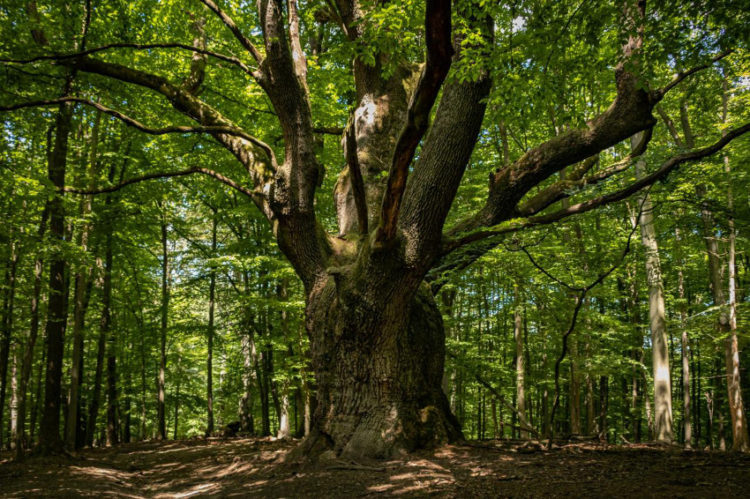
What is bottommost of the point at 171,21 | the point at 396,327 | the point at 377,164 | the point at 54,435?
the point at 54,435

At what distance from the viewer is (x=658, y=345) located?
802 centimetres

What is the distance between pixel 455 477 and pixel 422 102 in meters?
3.19

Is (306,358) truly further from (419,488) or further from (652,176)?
(652,176)

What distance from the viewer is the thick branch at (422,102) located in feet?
7.99

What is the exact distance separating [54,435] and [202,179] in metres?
7.35

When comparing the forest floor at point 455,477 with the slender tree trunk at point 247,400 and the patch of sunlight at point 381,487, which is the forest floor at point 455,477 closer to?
the patch of sunlight at point 381,487

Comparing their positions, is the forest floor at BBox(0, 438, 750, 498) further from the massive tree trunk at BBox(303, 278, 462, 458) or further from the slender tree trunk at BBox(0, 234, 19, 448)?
the slender tree trunk at BBox(0, 234, 19, 448)

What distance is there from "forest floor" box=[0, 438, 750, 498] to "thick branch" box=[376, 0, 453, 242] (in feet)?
7.58

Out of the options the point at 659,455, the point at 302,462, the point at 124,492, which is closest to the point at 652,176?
the point at 659,455

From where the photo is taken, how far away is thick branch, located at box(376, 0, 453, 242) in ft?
7.99

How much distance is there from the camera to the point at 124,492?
17.0ft

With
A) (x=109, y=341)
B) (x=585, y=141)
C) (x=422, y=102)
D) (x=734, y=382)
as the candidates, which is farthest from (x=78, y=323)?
(x=734, y=382)

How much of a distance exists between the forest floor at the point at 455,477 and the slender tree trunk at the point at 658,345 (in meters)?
3.27

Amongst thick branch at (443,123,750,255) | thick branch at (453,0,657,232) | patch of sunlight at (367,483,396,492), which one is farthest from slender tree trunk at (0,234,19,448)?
thick branch at (453,0,657,232)
